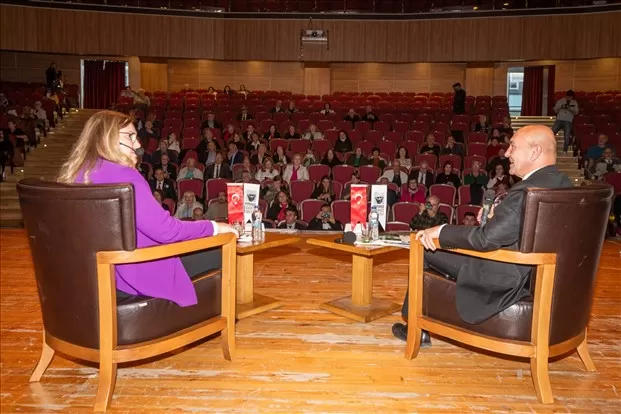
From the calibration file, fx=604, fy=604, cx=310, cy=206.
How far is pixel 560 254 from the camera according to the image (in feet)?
8.04

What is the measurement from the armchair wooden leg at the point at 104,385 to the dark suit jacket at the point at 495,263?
1.46 meters

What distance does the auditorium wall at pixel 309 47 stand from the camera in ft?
45.8

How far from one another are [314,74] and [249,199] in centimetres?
1326

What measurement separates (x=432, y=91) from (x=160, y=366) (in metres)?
15.2

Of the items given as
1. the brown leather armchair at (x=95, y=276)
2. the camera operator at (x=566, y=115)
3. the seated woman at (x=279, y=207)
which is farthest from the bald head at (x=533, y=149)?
the camera operator at (x=566, y=115)

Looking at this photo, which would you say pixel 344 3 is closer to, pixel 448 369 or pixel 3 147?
pixel 3 147

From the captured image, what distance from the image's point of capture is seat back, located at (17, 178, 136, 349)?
2.25m

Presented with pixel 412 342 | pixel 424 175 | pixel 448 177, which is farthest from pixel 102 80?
pixel 412 342

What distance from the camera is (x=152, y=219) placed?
2430 mm

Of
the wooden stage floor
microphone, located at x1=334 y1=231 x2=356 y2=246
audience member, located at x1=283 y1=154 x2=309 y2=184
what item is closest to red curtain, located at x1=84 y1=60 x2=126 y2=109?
audience member, located at x1=283 y1=154 x2=309 y2=184

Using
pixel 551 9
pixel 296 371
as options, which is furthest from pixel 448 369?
pixel 551 9

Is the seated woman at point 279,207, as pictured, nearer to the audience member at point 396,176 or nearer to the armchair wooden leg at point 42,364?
the audience member at point 396,176

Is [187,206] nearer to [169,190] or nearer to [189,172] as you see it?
[169,190]

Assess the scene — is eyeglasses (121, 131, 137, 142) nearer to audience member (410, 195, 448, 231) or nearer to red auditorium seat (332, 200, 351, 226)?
A: audience member (410, 195, 448, 231)
